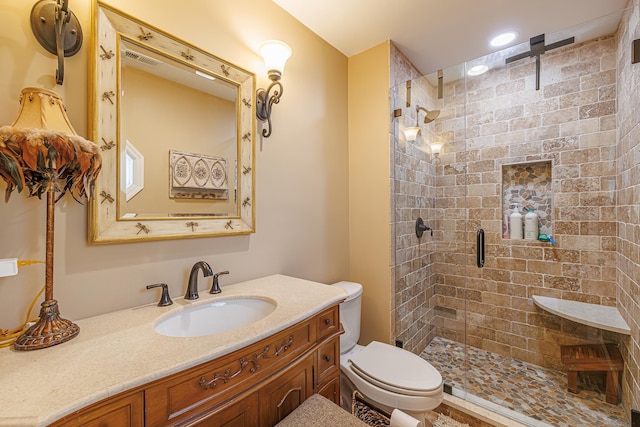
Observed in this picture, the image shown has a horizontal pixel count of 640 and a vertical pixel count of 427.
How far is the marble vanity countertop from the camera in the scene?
54 centimetres

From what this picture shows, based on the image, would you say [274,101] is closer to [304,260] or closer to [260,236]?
[260,236]

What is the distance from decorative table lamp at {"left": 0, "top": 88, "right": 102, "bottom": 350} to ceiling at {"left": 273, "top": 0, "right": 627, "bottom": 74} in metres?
1.45

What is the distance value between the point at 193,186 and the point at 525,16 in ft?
7.76

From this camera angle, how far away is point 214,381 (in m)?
0.79

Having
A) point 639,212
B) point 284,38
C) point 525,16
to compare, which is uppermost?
point 525,16

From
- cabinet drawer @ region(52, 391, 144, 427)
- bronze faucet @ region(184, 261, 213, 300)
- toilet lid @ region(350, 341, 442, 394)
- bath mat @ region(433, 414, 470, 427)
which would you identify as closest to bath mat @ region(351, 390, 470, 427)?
toilet lid @ region(350, 341, 442, 394)

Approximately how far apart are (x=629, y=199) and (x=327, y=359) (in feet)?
6.70

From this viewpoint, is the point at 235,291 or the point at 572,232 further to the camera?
the point at 572,232

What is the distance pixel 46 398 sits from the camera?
1.81 feet

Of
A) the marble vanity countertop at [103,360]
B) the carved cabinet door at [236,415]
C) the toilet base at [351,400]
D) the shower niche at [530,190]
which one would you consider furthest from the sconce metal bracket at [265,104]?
the shower niche at [530,190]

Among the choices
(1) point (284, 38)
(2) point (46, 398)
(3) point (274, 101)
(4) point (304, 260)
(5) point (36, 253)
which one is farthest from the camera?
(4) point (304, 260)

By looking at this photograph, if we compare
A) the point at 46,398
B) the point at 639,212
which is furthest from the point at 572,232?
the point at 46,398

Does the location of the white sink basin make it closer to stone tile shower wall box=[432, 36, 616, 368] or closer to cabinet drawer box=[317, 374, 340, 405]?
cabinet drawer box=[317, 374, 340, 405]

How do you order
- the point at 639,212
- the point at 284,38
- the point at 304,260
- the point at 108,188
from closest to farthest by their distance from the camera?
the point at 108,188 → the point at 639,212 → the point at 284,38 → the point at 304,260
